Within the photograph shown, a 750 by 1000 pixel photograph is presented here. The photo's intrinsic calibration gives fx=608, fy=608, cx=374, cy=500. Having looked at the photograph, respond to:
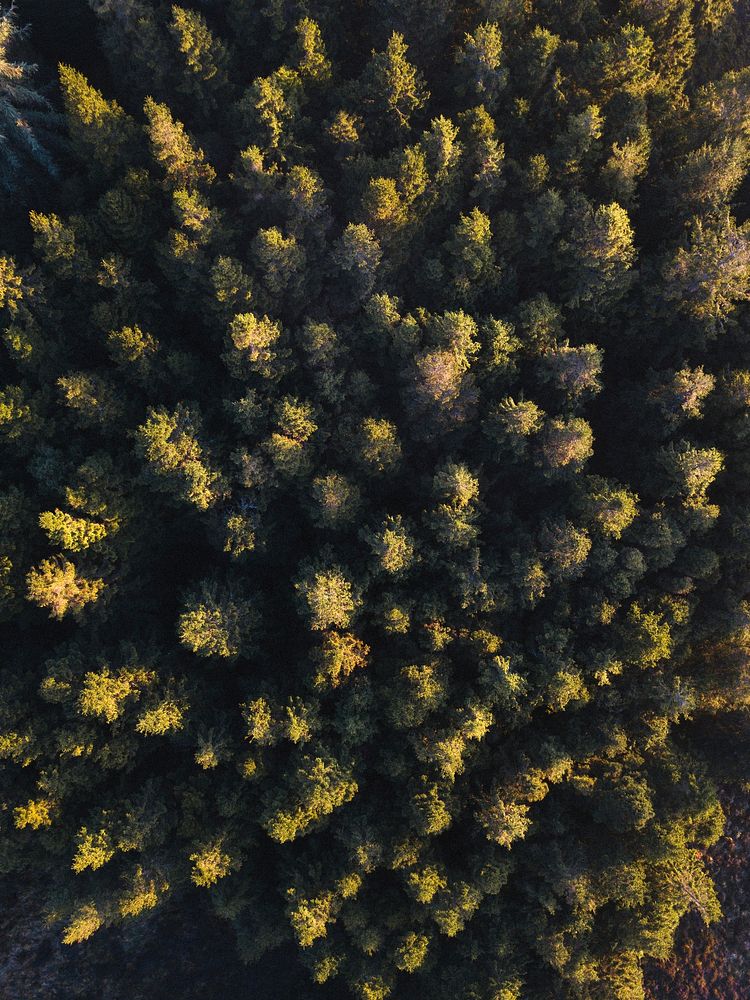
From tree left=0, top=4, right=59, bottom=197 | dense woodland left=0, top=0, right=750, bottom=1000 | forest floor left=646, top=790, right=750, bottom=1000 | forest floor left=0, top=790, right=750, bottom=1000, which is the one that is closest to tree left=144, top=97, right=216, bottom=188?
dense woodland left=0, top=0, right=750, bottom=1000

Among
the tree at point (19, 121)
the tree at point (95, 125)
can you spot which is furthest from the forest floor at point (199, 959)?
the tree at point (95, 125)

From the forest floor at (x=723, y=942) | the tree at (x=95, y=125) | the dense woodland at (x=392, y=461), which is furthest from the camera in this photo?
the forest floor at (x=723, y=942)

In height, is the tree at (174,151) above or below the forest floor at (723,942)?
above

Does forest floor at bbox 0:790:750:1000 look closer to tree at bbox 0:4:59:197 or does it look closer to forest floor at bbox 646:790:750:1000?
forest floor at bbox 646:790:750:1000

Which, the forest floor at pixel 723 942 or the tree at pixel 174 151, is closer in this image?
the tree at pixel 174 151

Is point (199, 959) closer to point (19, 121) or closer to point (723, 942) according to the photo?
point (723, 942)

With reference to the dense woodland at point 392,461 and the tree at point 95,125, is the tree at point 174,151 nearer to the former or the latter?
the dense woodland at point 392,461

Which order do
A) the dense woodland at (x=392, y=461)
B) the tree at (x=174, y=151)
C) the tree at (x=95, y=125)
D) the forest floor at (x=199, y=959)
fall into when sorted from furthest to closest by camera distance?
1. the forest floor at (x=199, y=959)
2. the dense woodland at (x=392, y=461)
3. the tree at (x=174, y=151)
4. the tree at (x=95, y=125)
